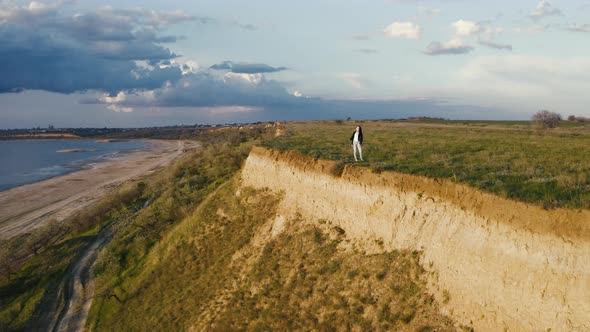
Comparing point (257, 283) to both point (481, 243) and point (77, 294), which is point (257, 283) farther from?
point (77, 294)

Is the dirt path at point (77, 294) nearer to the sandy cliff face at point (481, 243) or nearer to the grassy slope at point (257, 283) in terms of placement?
the grassy slope at point (257, 283)

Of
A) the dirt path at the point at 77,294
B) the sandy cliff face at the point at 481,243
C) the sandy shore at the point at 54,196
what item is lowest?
the dirt path at the point at 77,294

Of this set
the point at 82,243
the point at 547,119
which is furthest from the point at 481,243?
the point at 547,119

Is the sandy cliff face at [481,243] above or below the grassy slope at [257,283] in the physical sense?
above

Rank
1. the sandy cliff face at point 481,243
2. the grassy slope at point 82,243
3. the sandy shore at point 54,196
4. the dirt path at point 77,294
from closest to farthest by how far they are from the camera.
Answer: the sandy cliff face at point 481,243 < the dirt path at point 77,294 < the grassy slope at point 82,243 < the sandy shore at point 54,196

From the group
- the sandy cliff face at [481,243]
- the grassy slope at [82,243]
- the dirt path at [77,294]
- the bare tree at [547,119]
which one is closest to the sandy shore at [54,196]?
the grassy slope at [82,243]

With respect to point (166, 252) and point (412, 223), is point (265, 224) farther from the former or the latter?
point (412, 223)
